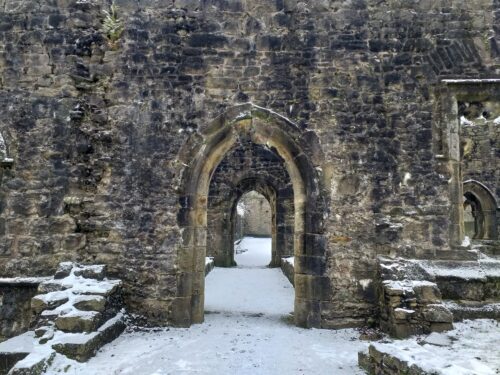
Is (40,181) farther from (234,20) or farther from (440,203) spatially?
(440,203)

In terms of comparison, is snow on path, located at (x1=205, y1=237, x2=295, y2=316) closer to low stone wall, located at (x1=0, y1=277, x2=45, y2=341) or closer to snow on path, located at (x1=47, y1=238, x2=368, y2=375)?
snow on path, located at (x1=47, y1=238, x2=368, y2=375)

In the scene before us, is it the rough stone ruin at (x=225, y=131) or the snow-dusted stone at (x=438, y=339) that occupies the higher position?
the rough stone ruin at (x=225, y=131)

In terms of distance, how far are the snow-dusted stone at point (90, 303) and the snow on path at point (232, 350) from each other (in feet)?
1.71

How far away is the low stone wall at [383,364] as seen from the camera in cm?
370

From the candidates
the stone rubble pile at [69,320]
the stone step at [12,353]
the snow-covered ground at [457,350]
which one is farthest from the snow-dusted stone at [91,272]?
the snow-covered ground at [457,350]

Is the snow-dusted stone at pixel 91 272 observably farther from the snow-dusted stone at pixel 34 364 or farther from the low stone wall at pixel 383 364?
the low stone wall at pixel 383 364

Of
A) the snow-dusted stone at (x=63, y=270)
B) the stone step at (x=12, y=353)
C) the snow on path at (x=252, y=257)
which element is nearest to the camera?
the stone step at (x=12, y=353)

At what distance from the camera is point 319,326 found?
5.91 meters

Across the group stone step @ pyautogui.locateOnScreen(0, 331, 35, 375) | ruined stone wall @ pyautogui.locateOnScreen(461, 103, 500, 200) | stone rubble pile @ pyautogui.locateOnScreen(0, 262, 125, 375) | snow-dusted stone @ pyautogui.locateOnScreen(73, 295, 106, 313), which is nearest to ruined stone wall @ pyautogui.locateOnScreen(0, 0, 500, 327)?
stone rubble pile @ pyautogui.locateOnScreen(0, 262, 125, 375)

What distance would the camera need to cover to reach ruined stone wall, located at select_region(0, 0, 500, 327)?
614cm

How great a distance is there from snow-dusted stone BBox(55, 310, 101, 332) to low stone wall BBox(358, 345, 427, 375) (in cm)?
339

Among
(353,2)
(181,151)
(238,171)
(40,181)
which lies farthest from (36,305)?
(238,171)

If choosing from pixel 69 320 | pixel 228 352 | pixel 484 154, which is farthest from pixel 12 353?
pixel 484 154

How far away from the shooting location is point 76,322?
4.96 m
